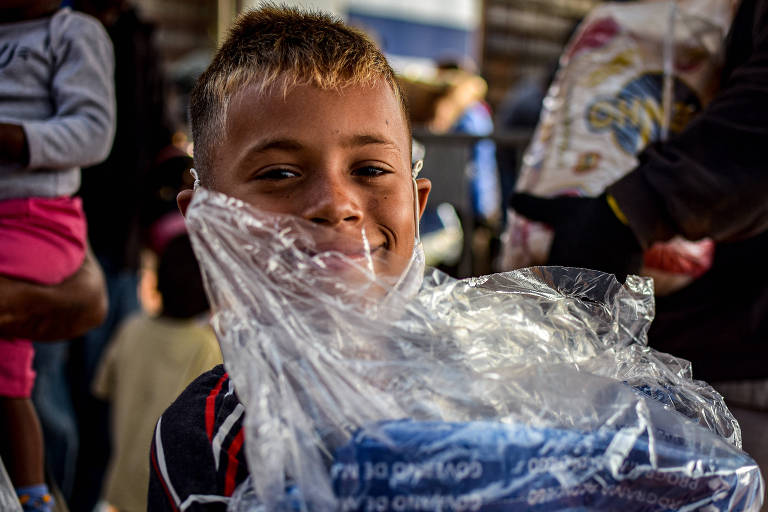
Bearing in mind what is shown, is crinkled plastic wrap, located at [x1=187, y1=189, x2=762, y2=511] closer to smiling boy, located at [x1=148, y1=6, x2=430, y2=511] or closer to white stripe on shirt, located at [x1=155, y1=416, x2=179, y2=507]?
smiling boy, located at [x1=148, y1=6, x2=430, y2=511]

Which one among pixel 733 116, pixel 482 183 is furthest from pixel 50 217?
pixel 482 183

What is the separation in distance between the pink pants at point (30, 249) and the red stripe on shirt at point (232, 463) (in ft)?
2.60

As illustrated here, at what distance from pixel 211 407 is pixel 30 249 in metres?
0.74

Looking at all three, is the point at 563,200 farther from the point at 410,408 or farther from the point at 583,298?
the point at 410,408

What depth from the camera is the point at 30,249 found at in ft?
5.05

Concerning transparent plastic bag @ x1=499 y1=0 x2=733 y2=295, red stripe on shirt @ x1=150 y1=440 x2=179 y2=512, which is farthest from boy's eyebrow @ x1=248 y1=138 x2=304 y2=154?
transparent plastic bag @ x1=499 y1=0 x2=733 y2=295

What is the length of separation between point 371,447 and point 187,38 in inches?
275

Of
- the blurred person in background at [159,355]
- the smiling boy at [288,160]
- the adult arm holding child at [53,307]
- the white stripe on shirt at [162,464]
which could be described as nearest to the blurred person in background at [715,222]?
the smiling boy at [288,160]

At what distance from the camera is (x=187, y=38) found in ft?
23.1

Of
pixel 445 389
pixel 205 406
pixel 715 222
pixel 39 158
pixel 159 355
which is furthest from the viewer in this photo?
pixel 159 355

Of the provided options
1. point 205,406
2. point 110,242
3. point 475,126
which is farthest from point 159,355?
point 475,126

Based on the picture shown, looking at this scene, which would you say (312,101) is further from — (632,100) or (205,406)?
(632,100)

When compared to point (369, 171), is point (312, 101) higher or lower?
higher

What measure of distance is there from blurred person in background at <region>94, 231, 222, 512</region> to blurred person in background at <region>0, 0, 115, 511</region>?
34.5 inches
